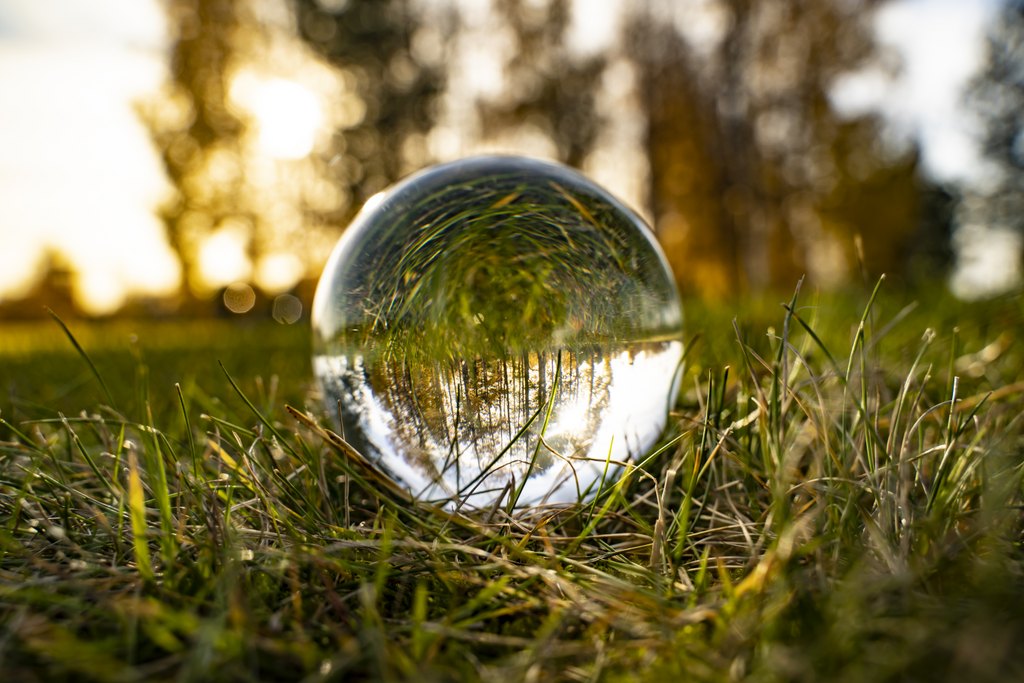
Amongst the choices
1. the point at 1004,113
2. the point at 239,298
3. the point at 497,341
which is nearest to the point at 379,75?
the point at 239,298

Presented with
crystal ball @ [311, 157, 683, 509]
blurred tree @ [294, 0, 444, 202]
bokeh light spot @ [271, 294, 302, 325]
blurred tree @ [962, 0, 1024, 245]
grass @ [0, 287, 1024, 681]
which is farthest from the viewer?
blurred tree @ [962, 0, 1024, 245]

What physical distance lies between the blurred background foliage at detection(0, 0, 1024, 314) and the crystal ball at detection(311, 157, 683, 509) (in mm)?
14906

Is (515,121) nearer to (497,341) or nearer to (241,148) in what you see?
(241,148)

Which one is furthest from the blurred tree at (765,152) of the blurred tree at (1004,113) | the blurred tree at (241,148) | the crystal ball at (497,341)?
the crystal ball at (497,341)

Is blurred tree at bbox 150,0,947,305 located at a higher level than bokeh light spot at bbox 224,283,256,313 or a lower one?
higher

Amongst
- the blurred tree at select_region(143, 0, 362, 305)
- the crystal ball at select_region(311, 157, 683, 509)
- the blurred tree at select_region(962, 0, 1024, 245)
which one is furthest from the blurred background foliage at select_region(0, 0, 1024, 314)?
the crystal ball at select_region(311, 157, 683, 509)

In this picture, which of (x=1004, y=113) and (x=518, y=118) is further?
(x=1004, y=113)

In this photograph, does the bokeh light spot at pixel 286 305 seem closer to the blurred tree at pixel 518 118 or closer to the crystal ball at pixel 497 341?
the blurred tree at pixel 518 118

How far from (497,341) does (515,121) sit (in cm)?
1843

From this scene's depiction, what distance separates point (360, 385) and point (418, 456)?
0.75 ft

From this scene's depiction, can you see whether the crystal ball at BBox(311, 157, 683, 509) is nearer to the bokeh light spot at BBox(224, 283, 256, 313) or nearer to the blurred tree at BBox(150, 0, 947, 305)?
the blurred tree at BBox(150, 0, 947, 305)

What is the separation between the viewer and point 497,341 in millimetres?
1521

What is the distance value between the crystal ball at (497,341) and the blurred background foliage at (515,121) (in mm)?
14906

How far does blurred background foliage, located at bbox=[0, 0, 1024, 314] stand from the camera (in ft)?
52.7
